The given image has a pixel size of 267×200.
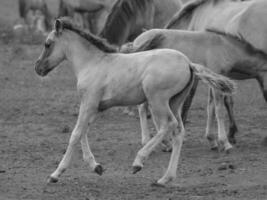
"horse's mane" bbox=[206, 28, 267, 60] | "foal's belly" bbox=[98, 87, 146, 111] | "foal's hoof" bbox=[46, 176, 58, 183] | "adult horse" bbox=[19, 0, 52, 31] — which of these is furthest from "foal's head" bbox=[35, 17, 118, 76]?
"adult horse" bbox=[19, 0, 52, 31]

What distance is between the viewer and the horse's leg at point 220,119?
435 inches

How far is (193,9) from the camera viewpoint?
1283 centimetres

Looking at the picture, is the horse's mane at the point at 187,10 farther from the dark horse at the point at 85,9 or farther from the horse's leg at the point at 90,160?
the dark horse at the point at 85,9

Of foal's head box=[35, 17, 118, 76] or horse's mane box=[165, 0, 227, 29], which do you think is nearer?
foal's head box=[35, 17, 118, 76]

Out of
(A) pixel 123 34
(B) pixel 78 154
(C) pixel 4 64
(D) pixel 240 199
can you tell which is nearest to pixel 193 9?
(A) pixel 123 34

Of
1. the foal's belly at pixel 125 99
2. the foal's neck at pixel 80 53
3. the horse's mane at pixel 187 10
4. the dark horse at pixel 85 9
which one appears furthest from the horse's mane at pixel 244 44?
the dark horse at pixel 85 9

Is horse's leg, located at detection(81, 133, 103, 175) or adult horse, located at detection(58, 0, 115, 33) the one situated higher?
horse's leg, located at detection(81, 133, 103, 175)

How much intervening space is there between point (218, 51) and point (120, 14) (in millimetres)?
2869

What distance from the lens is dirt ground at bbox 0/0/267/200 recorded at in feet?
29.1

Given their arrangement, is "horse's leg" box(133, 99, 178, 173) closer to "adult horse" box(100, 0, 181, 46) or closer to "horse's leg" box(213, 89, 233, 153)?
"horse's leg" box(213, 89, 233, 153)

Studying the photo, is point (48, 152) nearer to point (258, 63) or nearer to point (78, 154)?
point (78, 154)

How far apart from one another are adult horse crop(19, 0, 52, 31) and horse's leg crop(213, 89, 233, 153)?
16933 mm

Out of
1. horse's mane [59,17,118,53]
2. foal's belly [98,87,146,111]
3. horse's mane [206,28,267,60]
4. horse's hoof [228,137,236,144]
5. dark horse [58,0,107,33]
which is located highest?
horse's mane [59,17,118,53]

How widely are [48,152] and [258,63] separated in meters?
2.48
